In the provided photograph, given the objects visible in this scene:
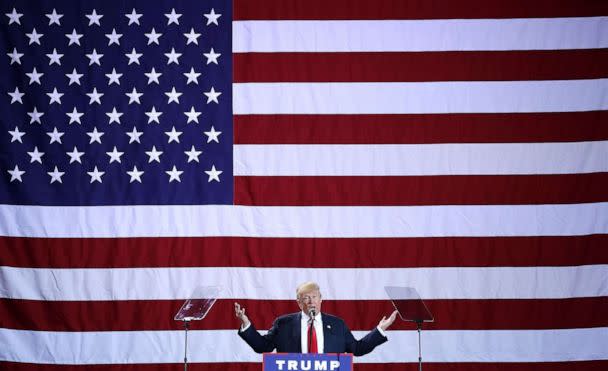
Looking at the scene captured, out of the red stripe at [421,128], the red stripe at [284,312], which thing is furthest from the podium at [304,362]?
the red stripe at [421,128]

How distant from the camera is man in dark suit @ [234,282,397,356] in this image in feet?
14.6

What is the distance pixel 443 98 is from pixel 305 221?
1690mm

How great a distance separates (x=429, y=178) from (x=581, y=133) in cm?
144

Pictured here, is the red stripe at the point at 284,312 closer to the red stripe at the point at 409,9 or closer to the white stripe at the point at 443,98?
the white stripe at the point at 443,98

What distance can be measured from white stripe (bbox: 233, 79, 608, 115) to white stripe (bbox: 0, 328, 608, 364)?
2011 mm

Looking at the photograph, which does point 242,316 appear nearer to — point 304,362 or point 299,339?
point 299,339

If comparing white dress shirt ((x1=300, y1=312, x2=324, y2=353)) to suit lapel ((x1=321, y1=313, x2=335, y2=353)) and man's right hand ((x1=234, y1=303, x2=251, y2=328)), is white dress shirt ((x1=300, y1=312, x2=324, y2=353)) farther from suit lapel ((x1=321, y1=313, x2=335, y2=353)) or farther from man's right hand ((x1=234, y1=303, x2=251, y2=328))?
man's right hand ((x1=234, y1=303, x2=251, y2=328))

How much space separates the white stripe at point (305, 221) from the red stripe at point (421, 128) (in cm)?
62

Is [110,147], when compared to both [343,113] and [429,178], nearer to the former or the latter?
[343,113]

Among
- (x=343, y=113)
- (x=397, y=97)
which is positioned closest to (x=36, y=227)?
(x=343, y=113)

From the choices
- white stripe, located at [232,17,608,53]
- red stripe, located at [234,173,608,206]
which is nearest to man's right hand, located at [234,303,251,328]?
red stripe, located at [234,173,608,206]

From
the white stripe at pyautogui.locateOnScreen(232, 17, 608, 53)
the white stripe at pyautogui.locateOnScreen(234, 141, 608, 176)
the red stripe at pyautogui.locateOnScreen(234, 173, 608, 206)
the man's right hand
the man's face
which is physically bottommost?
the man's right hand

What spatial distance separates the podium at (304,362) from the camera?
3734 millimetres

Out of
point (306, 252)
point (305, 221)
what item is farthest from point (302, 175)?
point (306, 252)
